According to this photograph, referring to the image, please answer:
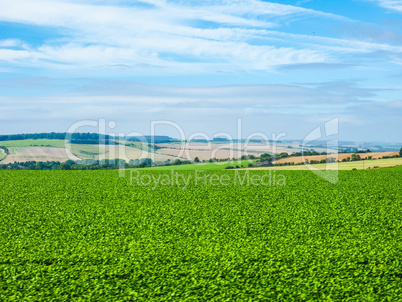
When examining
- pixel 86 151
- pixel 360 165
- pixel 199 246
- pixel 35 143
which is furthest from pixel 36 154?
pixel 199 246

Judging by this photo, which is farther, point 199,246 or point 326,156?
point 326,156

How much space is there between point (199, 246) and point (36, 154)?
36464 millimetres

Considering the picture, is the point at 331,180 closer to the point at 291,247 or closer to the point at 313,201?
the point at 313,201

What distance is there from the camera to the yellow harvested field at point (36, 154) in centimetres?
3652

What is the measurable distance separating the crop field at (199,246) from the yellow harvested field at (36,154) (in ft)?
66.1

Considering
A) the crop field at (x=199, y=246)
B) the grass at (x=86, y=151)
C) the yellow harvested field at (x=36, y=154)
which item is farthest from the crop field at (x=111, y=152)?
the crop field at (x=199, y=246)

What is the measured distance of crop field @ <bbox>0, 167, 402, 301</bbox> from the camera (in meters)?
7.24

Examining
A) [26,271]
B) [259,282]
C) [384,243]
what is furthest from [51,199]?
[384,243]

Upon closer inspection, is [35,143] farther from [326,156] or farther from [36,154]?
[326,156]

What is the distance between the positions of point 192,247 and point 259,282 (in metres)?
2.25

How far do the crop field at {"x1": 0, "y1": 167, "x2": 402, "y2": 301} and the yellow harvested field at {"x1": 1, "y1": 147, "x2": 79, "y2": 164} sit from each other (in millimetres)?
20147

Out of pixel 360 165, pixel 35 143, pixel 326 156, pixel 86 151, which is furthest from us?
pixel 35 143

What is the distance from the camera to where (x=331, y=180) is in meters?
23.7

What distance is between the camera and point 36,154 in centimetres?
4128
